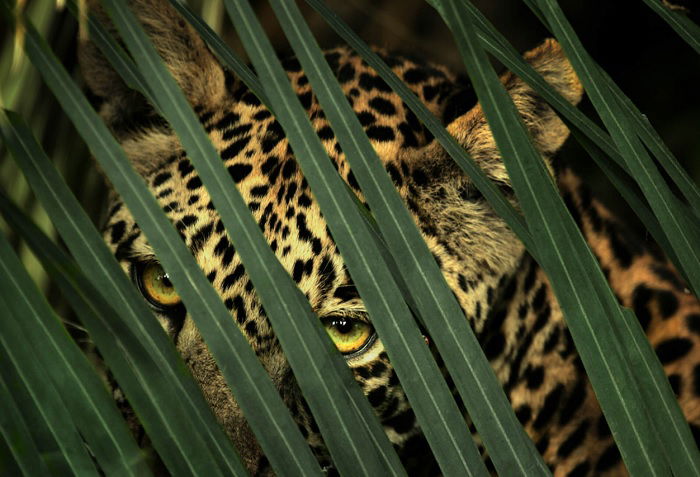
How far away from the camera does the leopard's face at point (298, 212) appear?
1.54 metres

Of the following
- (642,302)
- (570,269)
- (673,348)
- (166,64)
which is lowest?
(673,348)

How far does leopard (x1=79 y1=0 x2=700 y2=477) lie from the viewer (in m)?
1.55

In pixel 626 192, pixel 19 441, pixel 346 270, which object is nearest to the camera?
pixel 19 441

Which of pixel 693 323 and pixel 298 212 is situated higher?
pixel 298 212

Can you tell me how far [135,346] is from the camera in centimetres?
68

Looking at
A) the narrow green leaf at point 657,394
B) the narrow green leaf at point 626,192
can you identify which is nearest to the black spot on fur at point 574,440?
the narrow green leaf at point 626,192

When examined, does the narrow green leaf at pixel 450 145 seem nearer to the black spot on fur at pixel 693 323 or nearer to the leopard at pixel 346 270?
the leopard at pixel 346 270

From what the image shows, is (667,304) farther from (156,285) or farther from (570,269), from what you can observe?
(570,269)

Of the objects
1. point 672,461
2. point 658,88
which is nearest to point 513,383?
point 672,461

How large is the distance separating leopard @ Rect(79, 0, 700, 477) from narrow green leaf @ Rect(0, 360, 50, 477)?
847 mm

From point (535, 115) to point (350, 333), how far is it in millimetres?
508

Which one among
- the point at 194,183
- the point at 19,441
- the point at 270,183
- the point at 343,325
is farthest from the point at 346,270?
the point at 19,441

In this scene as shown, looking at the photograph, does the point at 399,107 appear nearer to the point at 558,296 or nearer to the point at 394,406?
the point at 394,406

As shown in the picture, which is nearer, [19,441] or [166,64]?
[19,441]
